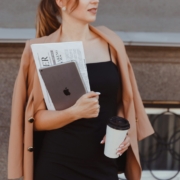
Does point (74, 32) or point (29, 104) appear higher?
point (74, 32)

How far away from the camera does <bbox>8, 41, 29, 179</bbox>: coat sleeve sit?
97.4 inches

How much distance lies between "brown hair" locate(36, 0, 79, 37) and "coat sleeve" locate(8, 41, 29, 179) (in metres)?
0.22

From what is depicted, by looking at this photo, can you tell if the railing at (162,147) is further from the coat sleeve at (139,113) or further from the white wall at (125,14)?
the coat sleeve at (139,113)

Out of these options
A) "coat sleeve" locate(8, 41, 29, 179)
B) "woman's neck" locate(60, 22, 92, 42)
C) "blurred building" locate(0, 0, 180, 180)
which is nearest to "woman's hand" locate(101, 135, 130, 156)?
"coat sleeve" locate(8, 41, 29, 179)

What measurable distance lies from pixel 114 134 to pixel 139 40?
70.2 inches

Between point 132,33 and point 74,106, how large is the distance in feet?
6.11

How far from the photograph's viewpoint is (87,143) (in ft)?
7.95

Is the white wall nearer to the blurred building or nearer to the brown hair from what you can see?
the blurred building

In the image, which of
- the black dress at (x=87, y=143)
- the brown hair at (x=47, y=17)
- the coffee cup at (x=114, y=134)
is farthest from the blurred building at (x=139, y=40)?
the coffee cup at (x=114, y=134)

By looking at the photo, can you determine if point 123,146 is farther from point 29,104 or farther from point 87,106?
point 29,104

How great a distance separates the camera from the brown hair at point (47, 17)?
264cm

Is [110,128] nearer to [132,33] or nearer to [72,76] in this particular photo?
[72,76]

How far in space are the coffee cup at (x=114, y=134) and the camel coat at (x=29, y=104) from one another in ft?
1.02

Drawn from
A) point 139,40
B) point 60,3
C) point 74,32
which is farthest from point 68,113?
point 139,40
